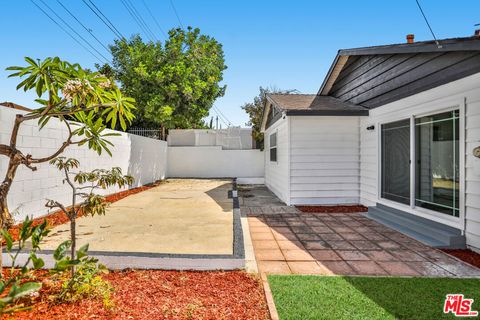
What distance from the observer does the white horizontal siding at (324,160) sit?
306 inches

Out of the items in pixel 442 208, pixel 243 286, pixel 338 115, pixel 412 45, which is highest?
pixel 412 45

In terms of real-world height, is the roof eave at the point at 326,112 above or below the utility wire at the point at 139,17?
below

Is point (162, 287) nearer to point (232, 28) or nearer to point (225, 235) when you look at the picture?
point (225, 235)

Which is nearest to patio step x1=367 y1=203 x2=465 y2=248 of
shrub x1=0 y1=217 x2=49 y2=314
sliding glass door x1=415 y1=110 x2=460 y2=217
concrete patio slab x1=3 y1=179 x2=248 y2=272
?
sliding glass door x1=415 y1=110 x2=460 y2=217

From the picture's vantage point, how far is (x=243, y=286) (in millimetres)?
2980

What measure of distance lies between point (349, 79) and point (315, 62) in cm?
497

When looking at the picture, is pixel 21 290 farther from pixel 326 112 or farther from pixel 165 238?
pixel 326 112

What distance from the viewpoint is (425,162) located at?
17.6ft

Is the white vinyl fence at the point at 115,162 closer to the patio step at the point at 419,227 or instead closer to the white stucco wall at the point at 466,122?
the patio step at the point at 419,227

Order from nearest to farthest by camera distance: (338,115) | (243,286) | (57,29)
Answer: (243,286), (338,115), (57,29)

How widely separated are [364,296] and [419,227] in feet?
10.3

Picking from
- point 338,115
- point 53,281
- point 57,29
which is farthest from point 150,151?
point 53,281

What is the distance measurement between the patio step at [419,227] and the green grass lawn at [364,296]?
1.30m
